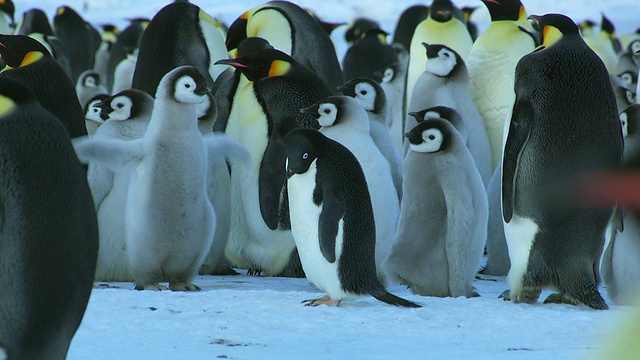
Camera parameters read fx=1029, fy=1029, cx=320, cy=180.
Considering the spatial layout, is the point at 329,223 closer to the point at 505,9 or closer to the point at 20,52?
the point at 20,52

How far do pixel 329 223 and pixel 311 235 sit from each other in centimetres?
13

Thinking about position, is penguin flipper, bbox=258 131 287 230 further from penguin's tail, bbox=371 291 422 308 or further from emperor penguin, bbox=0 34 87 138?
penguin's tail, bbox=371 291 422 308

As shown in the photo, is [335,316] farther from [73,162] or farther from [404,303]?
[73,162]

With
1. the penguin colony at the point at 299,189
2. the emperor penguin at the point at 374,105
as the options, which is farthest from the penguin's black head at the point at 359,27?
the penguin colony at the point at 299,189

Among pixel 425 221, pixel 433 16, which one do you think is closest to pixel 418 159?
pixel 425 221

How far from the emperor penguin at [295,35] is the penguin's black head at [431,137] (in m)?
2.04

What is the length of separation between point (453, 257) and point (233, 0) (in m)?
27.8

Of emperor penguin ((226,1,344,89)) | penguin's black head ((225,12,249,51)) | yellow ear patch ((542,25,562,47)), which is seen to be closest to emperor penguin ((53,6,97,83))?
penguin's black head ((225,12,249,51))

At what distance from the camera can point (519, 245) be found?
3.75 m

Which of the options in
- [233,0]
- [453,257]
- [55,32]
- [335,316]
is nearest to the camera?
[335,316]

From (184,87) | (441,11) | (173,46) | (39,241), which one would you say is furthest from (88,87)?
(39,241)

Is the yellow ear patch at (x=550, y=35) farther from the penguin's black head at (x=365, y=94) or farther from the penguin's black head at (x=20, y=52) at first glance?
the penguin's black head at (x=20, y=52)

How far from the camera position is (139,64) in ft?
20.0

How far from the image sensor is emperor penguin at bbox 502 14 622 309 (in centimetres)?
366
